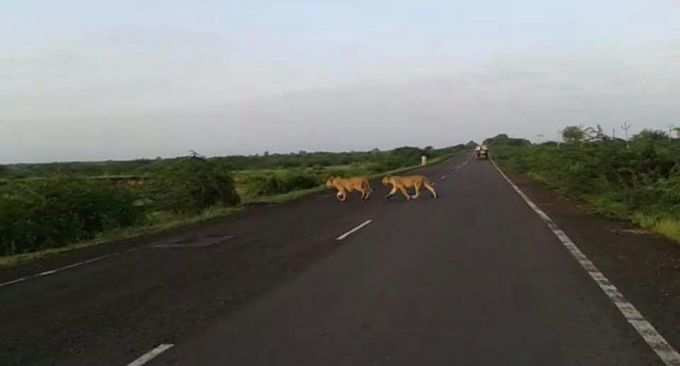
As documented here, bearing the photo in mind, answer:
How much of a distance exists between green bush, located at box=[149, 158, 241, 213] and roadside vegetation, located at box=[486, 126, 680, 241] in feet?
45.1

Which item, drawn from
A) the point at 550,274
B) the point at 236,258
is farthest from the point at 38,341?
the point at 550,274

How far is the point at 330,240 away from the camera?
13.1 metres

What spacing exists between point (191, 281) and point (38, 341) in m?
2.94

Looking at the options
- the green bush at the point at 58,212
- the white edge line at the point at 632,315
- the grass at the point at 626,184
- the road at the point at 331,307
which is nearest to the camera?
the white edge line at the point at 632,315

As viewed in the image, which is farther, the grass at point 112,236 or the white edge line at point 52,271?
the grass at point 112,236

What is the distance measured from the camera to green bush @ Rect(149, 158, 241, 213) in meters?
25.2

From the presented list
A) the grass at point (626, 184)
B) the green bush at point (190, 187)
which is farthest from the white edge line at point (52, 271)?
the green bush at point (190, 187)

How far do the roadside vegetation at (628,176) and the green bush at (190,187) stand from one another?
1374cm

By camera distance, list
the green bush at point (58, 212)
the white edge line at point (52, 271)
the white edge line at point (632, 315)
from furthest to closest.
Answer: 1. the green bush at point (58, 212)
2. the white edge line at point (52, 271)
3. the white edge line at point (632, 315)

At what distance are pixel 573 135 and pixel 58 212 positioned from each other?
2164cm

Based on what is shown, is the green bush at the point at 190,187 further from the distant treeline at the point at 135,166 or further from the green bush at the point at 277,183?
the green bush at the point at 277,183

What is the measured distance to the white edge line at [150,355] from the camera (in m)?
5.32

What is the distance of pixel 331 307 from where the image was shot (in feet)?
23.3

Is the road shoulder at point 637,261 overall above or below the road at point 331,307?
below
